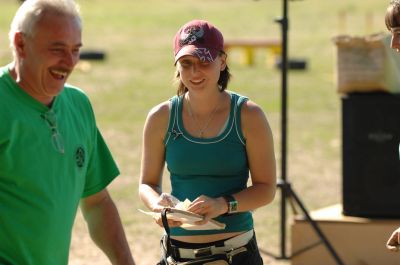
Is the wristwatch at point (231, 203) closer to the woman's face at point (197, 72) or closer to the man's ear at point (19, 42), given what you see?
the woman's face at point (197, 72)

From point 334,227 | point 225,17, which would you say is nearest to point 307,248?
point 334,227

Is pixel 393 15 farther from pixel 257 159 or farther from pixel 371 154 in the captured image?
pixel 371 154

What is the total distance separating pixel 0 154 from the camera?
4.23 metres

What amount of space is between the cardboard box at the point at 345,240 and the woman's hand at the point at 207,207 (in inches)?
136

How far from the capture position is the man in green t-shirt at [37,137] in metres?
4.26

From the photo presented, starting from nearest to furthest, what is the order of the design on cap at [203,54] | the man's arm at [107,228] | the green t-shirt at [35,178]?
the green t-shirt at [35,178] → the man's arm at [107,228] → the design on cap at [203,54]

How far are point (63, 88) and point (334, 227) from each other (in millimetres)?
4503

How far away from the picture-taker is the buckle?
5.44m

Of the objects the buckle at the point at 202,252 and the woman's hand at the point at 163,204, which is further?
the buckle at the point at 202,252

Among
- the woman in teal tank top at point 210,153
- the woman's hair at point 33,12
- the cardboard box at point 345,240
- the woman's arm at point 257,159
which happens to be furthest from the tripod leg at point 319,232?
the woman's hair at point 33,12

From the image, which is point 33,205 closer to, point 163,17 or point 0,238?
point 0,238

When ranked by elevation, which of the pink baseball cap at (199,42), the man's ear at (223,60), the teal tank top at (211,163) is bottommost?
the teal tank top at (211,163)

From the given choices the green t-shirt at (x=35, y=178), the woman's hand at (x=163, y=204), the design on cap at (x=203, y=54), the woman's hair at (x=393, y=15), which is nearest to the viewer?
the green t-shirt at (x=35, y=178)

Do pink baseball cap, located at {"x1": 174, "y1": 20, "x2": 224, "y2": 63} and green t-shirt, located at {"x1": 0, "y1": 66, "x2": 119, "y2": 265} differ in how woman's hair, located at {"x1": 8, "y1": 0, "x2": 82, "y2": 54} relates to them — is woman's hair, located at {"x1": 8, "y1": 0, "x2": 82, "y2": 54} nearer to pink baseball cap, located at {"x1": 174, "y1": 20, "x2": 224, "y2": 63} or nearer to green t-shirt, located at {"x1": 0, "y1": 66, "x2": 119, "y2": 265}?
green t-shirt, located at {"x1": 0, "y1": 66, "x2": 119, "y2": 265}
